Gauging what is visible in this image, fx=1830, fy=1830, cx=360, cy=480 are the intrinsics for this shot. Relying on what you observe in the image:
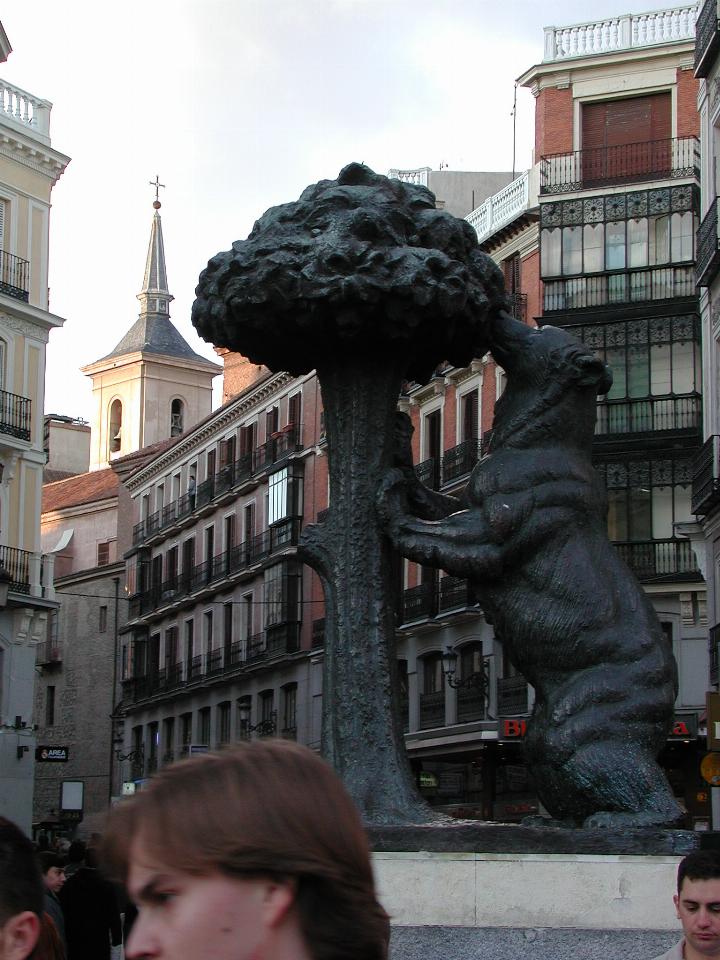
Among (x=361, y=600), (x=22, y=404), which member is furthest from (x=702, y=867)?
(x=22, y=404)

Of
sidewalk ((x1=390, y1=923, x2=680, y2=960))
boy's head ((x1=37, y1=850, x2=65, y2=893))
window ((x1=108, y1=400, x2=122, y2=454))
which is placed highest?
window ((x1=108, y1=400, x2=122, y2=454))

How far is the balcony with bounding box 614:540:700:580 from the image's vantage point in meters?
38.3

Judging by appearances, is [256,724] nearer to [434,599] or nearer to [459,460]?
[434,599]

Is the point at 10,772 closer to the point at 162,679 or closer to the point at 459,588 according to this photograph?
the point at 459,588

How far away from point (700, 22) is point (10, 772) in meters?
21.5

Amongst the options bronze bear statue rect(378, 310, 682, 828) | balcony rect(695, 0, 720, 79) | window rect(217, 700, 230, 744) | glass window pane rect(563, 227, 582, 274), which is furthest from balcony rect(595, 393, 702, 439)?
bronze bear statue rect(378, 310, 682, 828)

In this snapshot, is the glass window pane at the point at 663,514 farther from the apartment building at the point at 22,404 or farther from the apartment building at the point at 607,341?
the apartment building at the point at 22,404

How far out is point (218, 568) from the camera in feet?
198

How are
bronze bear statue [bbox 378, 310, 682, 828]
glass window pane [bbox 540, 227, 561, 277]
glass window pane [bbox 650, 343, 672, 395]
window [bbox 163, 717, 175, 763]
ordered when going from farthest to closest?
1. window [bbox 163, 717, 175, 763]
2. glass window pane [bbox 540, 227, 561, 277]
3. glass window pane [bbox 650, 343, 672, 395]
4. bronze bear statue [bbox 378, 310, 682, 828]

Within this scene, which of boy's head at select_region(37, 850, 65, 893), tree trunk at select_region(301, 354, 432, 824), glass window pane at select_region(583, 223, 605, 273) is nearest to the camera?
tree trunk at select_region(301, 354, 432, 824)

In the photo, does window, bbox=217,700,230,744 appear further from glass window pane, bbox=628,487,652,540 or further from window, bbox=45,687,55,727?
glass window pane, bbox=628,487,652,540

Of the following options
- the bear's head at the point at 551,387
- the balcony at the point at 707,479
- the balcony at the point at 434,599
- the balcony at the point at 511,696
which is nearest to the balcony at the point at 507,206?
the balcony at the point at 434,599

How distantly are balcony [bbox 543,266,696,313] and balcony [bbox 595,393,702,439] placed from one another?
2284 mm

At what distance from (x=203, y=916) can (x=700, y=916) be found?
3.18m
